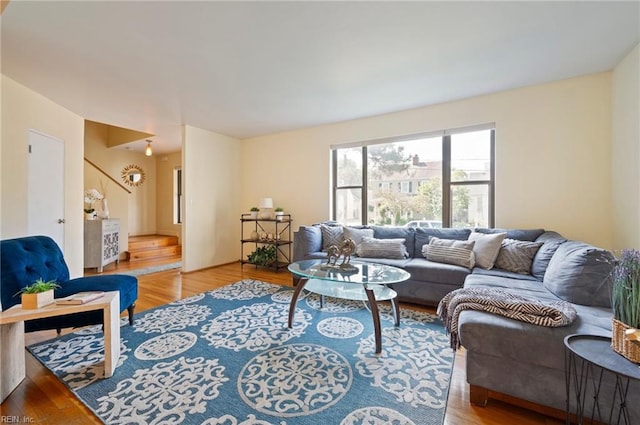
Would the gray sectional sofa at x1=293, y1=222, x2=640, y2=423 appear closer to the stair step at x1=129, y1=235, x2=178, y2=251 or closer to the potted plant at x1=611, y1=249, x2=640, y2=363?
the potted plant at x1=611, y1=249, x2=640, y2=363

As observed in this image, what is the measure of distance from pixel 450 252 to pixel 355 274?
133 cm

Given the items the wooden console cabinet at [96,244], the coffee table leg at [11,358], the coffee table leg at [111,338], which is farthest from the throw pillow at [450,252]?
the wooden console cabinet at [96,244]

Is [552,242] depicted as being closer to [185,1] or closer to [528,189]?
[528,189]

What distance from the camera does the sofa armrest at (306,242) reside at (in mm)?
3848

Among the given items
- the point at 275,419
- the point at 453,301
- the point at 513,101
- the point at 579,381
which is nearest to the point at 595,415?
the point at 579,381

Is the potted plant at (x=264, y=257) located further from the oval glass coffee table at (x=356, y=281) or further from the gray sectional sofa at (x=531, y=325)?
the gray sectional sofa at (x=531, y=325)

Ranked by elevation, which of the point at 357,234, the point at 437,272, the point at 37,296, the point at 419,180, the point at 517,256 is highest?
the point at 419,180

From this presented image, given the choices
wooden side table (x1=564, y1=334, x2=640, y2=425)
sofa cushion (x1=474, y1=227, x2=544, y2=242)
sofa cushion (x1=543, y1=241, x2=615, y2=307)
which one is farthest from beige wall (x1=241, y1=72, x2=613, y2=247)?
wooden side table (x1=564, y1=334, x2=640, y2=425)

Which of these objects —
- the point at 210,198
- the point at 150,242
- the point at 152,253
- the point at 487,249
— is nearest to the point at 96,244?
the point at 152,253

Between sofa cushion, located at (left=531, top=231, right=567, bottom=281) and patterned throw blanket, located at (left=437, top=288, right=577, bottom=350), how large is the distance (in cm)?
100

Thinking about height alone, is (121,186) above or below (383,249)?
above

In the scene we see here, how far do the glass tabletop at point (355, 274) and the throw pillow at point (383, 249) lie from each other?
2.33ft

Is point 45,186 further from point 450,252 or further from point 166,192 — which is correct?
point 450,252

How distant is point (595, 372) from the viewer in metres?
1.32
